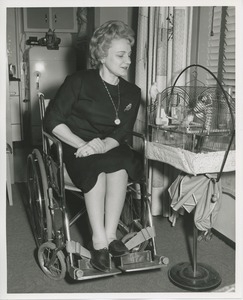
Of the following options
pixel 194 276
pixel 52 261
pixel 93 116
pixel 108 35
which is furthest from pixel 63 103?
pixel 194 276

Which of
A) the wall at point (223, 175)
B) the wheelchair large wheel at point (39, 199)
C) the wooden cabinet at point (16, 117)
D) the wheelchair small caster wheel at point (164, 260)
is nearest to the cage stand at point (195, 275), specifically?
the wheelchair small caster wheel at point (164, 260)

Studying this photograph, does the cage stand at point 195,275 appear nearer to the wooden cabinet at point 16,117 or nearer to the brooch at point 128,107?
the brooch at point 128,107

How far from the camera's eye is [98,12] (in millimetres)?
3344

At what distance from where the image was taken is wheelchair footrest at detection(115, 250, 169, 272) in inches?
70.0

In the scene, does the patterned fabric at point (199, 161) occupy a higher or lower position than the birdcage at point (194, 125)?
lower

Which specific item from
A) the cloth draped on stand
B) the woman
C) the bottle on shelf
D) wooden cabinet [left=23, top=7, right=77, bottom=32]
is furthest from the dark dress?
wooden cabinet [left=23, top=7, right=77, bottom=32]

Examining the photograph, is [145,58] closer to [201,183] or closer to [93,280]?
[201,183]

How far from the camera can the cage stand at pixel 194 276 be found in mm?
1854

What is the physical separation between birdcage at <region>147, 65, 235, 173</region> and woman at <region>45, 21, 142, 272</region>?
0.14 metres

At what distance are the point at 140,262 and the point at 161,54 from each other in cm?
120

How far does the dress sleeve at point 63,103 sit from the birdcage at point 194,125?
0.43 meters

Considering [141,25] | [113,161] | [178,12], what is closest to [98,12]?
[141,25]
